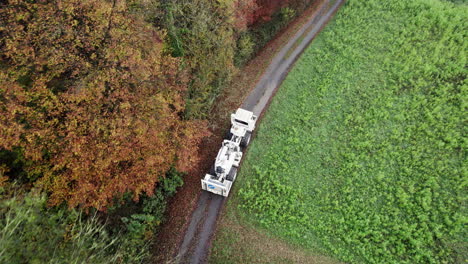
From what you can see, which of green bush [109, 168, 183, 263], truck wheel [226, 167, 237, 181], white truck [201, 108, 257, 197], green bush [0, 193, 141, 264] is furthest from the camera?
truck wheel [226, 167, 237, 181]

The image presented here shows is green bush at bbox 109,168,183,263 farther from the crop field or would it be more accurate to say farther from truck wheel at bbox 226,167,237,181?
the crop field

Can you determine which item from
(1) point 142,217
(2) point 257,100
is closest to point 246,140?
(2) point 257,100

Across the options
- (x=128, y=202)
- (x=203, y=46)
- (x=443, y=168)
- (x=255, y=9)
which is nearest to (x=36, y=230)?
(x=128, y=202)

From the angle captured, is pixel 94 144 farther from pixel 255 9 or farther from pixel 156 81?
pixel 255 9

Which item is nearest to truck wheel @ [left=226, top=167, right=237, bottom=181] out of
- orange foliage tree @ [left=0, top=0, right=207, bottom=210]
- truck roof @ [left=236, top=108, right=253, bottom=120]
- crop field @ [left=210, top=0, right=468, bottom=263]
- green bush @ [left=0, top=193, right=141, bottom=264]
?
crop field @ [left=210, top=0, right=468, bottom=263]

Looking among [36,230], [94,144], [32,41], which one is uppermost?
[32,41]
